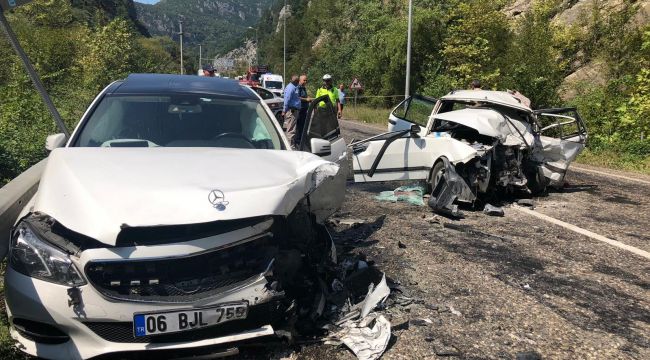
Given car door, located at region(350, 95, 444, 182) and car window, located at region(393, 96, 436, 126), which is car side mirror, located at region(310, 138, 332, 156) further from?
car window, located at region(393, 96, 436, 126)

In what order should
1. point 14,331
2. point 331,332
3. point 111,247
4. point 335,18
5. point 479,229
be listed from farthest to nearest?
point 335,18
point 479,229
point 331,332
point 14,331
point 111,247

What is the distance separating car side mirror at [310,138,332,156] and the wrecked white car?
2.93 meters

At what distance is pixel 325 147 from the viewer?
4270 millimetres

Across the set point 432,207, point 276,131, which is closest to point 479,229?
point 432,207

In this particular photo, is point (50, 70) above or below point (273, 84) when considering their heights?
above

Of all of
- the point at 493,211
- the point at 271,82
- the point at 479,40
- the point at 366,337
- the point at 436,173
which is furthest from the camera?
the point at 271,82

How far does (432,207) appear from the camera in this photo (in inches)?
270

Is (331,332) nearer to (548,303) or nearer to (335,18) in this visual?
(548,303)

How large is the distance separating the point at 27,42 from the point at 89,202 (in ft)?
76.3

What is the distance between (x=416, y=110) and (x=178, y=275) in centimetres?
717

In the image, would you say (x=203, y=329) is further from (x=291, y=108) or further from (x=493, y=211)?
(x=291, y=108)

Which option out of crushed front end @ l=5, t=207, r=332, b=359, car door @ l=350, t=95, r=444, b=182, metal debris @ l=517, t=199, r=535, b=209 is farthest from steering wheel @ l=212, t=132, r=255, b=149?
metal debris @ l=517, t=199, r=535, b=209

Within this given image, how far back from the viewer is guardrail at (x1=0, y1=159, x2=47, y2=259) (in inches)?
133

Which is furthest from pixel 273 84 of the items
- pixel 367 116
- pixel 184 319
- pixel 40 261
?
pixel 184 319
